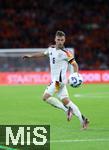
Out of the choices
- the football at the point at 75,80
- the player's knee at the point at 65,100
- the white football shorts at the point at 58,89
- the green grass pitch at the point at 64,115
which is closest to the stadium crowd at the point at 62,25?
the green grass pitch at the point at 64,115

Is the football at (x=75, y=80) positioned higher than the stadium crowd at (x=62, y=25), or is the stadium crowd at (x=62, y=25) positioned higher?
the stadium crowd at (x=62, y=25)

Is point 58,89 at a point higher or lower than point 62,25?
lower

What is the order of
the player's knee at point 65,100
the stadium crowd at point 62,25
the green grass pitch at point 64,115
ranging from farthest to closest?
the stadium crowd at point 62,25 → the player's knee at point 65,100 → the green grass pitch at point 64,115

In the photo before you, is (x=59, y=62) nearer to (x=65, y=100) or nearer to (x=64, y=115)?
(x=65, y=100)

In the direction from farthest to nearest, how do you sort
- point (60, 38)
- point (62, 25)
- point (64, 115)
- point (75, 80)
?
point (62, 25), point (64, 115), point (60, 38), point (75, 80)

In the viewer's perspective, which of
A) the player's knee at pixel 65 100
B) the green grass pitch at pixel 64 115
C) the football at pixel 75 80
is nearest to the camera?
the green grass pitch at pixel 64 115

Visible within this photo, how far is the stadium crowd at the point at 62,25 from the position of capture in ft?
125

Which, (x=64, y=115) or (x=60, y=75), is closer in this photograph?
(x=60, y=75)

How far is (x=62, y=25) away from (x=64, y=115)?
881 inches

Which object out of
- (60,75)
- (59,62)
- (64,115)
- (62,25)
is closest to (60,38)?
(59,62)

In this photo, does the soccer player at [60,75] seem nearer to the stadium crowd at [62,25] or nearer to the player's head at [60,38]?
the player's head at [60,38]

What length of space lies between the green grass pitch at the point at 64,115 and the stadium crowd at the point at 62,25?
8.98m

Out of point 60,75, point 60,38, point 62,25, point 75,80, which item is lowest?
point 75,80

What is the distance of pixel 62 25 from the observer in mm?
39594
